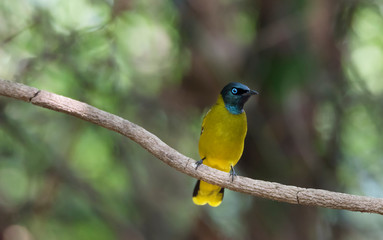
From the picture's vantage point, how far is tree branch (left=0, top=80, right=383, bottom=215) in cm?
295

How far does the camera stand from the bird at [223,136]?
4.36 metres

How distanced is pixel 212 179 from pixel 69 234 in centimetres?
412

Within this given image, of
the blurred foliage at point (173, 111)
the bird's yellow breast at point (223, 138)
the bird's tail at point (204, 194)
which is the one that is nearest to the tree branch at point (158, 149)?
the bird's yellow breast at point (223, 138)

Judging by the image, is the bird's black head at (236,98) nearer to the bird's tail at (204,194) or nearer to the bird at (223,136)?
the bird at (223,136)

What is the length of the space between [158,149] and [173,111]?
3.75 meters

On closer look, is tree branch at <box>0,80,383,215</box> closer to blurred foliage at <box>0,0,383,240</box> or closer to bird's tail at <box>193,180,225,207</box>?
bird's tail at <box>193,180,225,207</box>

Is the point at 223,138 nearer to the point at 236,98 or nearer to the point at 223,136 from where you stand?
the point at 223,136

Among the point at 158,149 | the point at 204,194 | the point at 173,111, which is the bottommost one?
the point at 158,149

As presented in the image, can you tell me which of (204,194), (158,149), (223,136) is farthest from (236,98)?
(158,149)

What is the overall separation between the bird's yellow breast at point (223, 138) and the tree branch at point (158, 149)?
123 cm

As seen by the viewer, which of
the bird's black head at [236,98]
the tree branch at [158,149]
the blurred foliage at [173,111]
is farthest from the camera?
the blurred foliage at [173,111]

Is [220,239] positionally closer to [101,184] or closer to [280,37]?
[101,184]

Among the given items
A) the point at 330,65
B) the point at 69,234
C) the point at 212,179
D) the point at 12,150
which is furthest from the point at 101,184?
the point at 212,179

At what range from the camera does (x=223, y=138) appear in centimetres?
435
